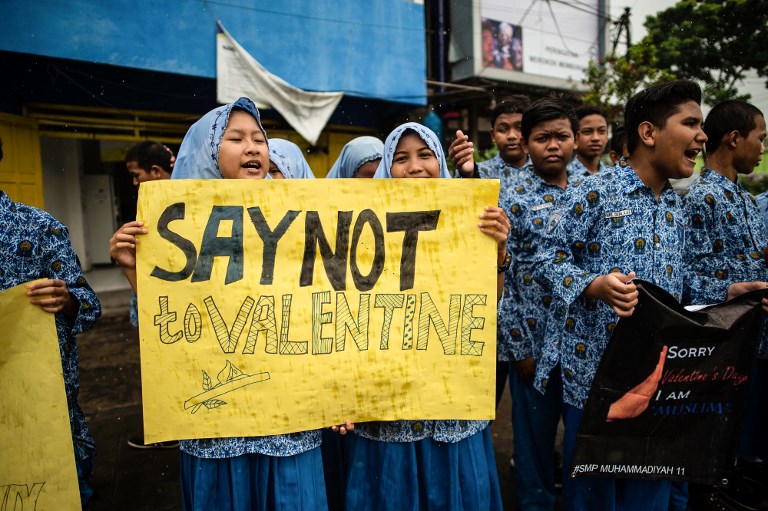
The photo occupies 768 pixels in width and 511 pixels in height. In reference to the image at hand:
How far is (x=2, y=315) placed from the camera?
1.74 meters

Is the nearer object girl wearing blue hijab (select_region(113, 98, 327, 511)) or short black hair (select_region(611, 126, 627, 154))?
girl wearing blue hijab (select_region(113, 98, 327, 511))

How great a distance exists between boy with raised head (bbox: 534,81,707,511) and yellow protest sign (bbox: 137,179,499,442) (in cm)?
45

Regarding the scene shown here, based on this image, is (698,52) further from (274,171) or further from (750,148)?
(274,171)

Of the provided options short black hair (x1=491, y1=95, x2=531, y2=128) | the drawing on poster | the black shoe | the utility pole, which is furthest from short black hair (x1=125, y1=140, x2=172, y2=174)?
the utility pole

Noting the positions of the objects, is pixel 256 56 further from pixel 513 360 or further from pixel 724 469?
pixel 724 469

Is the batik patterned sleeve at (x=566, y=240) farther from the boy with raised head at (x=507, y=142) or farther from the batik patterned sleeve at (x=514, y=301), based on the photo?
the boy with raised head at (x=507, y=142)

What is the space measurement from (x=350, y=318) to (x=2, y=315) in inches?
44.7

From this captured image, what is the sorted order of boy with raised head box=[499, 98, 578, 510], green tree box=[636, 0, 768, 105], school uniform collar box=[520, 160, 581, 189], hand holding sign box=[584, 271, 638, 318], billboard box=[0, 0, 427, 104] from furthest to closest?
1. billboard box=[0, 0, 427, 104]
2. green tree box=[636, 0, 768, 105]
3. school uniform collar box=[520, 160, 581, 189]
4. boy with raised head box=[499, 98, 578, 510]
5. hand holding sign box=[584, 271, 638, 318]

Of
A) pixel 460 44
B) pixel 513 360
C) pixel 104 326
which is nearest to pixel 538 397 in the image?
pixel 513 360

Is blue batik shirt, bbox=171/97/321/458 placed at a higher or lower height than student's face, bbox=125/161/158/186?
lower

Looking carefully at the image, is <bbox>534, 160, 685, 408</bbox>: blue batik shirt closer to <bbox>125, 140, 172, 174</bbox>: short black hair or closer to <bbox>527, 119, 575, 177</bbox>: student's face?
<bbox>527, 119, 575, 177</bbox>: student's face

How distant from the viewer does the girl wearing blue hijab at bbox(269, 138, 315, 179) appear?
2463 millimetres

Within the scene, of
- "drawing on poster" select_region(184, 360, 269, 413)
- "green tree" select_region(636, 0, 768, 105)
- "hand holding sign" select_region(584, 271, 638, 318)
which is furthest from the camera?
"green tree" select_region(636, 0, 768, 105)

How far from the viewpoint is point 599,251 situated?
202 cm
